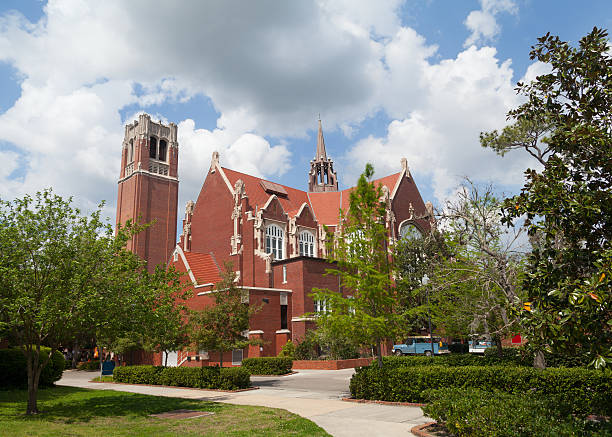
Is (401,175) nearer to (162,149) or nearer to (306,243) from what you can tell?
(306,243)

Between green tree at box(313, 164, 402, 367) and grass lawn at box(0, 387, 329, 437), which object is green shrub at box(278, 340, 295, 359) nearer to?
green tree at box(313, 164, 402, 367)

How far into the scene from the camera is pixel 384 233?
1822 cm

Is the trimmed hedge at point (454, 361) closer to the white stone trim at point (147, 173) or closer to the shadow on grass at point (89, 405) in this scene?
the shadow on grass at point (89, 405)

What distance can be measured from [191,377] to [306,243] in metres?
29.6

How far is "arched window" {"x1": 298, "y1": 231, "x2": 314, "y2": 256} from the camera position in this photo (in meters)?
50.1

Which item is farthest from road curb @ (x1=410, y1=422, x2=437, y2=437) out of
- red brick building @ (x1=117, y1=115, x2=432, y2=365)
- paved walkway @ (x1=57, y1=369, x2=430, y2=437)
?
red brick building @ (x1=117, y1=115, x2=432, y2=365)

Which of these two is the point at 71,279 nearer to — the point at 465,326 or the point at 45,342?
the point at 45,342

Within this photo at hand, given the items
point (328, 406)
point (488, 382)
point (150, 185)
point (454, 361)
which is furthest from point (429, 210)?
point (150, 185)

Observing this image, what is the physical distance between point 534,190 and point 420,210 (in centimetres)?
5015

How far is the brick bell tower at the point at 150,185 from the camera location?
2226 inches

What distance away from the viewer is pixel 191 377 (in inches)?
879

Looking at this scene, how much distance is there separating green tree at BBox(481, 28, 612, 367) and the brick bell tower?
51.8 metres

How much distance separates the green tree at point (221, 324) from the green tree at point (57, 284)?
29.7 feet

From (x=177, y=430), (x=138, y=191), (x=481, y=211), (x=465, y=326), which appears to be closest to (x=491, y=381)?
(x=481, y=211)
